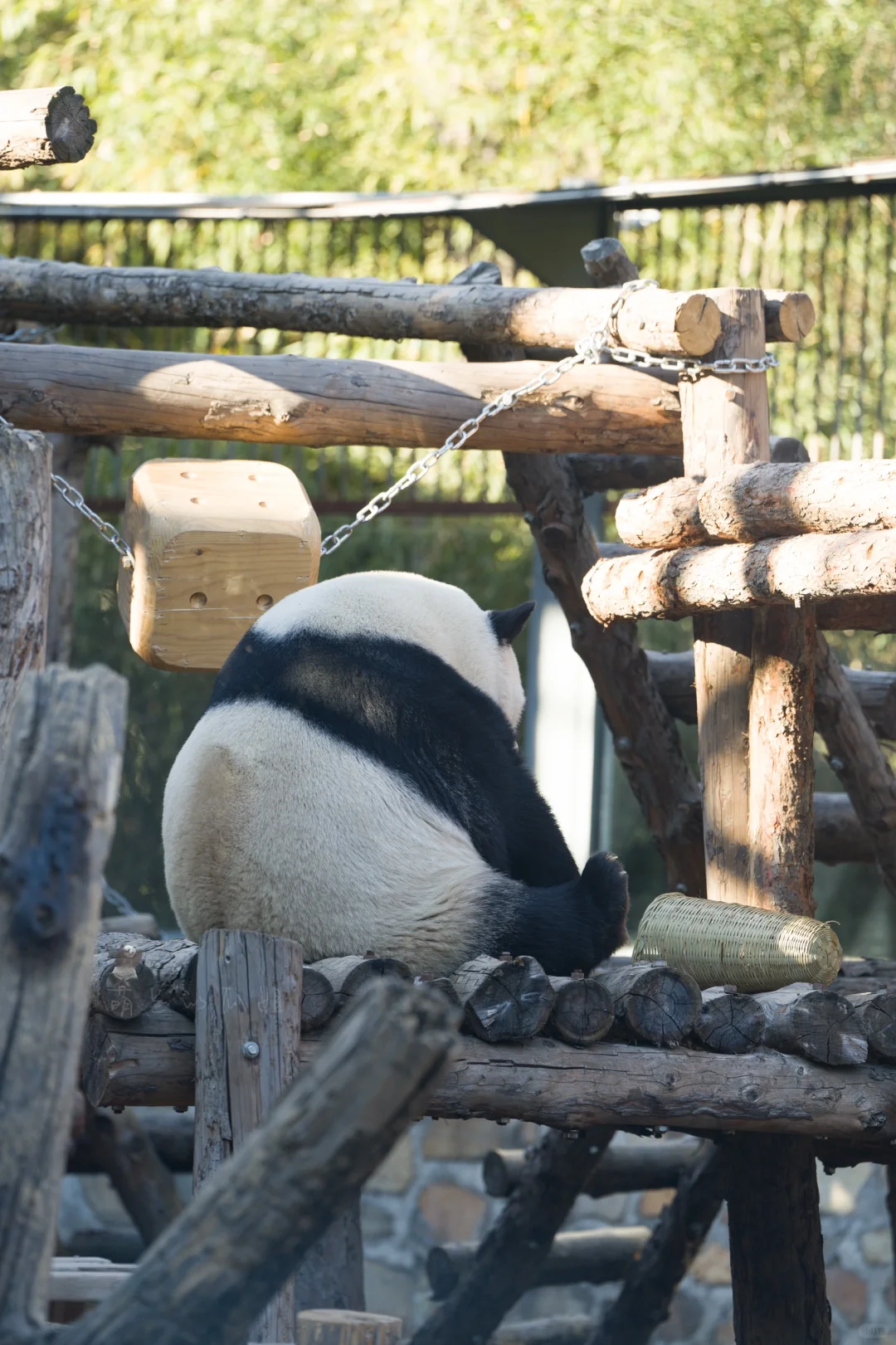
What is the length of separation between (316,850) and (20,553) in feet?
2.50

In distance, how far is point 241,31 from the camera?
984 centimetres

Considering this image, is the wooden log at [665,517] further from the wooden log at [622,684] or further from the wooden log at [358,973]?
the wooden log at [358,973]

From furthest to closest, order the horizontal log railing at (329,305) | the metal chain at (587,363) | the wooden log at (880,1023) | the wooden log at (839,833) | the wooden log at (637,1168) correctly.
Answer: the wooden log at (637,1168), the wooden log at (839,833), the horizontal log railing at (329,305), the metal chain at (587,363), the wooden log at (880,1023)

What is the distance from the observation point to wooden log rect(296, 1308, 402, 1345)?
2025 millimetres

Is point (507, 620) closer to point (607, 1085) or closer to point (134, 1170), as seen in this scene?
point (607, 1085)

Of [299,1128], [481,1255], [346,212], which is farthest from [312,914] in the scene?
[346,212]

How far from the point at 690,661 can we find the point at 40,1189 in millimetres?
Result: 3265

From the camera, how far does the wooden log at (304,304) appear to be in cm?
385

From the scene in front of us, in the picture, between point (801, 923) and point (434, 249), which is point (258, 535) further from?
point (434, 249)

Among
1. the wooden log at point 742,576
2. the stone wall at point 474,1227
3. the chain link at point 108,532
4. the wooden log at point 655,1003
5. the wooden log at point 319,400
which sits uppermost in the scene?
the wooden log at point 319,400

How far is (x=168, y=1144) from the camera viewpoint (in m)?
5.30

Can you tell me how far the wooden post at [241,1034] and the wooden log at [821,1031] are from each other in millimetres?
888

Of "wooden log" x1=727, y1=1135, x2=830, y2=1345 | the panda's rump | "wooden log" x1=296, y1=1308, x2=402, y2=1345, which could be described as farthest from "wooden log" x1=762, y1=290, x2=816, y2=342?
"wooden log" x1=296, y1=1308, x2=402, y2=1345

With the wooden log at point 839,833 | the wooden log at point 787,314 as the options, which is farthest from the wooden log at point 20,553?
the wooden log at point 839,833
